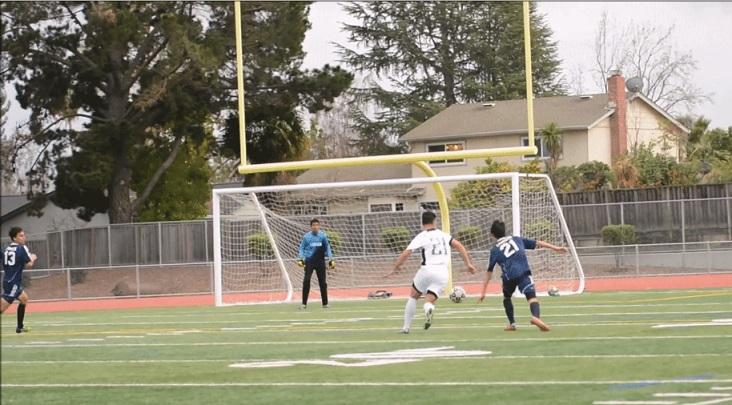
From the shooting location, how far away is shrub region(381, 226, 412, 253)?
39125 mm

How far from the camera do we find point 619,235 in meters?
41.5

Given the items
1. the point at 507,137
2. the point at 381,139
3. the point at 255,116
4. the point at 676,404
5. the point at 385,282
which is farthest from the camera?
the point at 381,139

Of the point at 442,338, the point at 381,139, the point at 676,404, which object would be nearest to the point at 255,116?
the point at 381,139

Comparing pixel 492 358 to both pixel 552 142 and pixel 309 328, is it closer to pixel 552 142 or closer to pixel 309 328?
pixel 309 328

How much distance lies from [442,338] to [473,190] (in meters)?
24.7

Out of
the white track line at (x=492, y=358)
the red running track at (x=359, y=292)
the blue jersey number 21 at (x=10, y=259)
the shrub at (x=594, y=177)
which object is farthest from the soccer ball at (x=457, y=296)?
the shrub at (x=594, y=177)

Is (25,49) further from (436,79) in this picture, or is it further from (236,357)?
(236,357)

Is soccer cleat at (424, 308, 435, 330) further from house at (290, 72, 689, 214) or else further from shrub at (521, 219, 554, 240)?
house at (290, 72, 689, 214)

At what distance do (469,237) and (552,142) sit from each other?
15.6m

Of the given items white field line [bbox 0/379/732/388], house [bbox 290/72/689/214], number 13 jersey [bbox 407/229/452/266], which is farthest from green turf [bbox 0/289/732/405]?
house [bbox 290/72/689/214]

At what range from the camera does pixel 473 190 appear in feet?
134

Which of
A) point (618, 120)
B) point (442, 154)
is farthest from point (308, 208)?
point (442, 154)

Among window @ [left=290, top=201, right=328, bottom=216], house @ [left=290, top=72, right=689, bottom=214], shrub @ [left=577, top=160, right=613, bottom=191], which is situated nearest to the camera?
window @ [left=290, top=201, right=328, bottom=216]

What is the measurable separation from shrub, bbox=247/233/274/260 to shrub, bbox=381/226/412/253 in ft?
14.7
